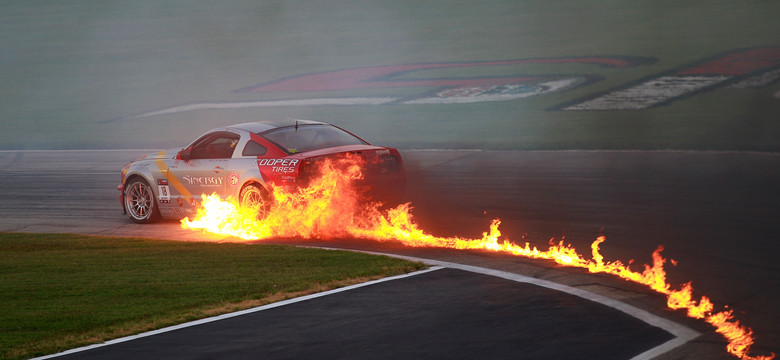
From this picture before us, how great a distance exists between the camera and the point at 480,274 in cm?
854

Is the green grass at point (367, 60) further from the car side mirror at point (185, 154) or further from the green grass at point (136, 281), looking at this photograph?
the green grass at point (136, 281)

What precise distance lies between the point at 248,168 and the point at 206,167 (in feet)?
2.81

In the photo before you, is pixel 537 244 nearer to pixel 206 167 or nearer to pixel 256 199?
pixel 256 199

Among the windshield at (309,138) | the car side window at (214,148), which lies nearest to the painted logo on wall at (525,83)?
the windshield at (309,138)

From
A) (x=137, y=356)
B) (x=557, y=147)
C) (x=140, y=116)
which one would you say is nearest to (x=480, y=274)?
(x=137, y=356)

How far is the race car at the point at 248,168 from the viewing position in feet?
37.4

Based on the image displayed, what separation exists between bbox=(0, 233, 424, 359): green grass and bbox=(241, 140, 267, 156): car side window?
145cm

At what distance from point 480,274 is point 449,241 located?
6.48 feet

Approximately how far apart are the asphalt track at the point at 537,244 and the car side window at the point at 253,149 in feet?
4.76

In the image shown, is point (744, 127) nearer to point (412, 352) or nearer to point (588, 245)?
point (588, 245)

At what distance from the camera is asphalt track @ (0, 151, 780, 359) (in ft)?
20.5

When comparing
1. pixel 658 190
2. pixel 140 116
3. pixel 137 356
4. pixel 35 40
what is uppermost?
pixel 35 40

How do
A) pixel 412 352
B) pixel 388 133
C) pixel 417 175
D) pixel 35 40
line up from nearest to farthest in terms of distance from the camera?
pixel 412 352 < pixel 417 175 < pixel 388 133 < pixel 35 40

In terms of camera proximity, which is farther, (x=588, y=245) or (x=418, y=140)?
(x=418, y=140)
